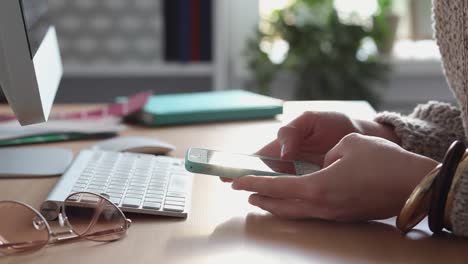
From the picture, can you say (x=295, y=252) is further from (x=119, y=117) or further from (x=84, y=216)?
(x=119, y=117)

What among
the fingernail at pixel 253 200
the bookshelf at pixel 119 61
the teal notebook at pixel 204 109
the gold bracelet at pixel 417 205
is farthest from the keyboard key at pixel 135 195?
the bookshelf at pixel 119 61

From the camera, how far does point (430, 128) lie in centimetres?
81

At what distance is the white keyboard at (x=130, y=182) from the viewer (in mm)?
694

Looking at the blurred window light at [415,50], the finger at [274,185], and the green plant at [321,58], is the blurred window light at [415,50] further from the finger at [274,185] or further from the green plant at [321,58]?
the finger at [274,185]

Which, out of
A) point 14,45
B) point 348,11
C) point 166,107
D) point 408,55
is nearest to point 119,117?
point 166,107

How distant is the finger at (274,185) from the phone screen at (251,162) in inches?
1.2

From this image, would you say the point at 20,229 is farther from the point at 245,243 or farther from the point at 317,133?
the point at 317,133

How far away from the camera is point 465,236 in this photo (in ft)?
2.10

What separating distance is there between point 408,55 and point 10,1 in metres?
1.81

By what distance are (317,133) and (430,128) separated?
0.43 ft

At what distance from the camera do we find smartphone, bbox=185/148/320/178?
703 millimetres

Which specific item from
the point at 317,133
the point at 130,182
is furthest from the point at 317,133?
the point at 130,182

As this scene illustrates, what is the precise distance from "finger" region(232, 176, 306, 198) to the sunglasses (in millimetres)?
116

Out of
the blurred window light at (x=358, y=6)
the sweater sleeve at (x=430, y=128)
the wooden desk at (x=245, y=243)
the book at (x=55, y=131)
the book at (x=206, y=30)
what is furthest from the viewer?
the blurred window light at (x=358, y=6)
